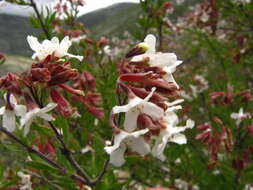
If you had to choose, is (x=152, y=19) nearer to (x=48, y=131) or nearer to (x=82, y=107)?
(x=82, y=107)

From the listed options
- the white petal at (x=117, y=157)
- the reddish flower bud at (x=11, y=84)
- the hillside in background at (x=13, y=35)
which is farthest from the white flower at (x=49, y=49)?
the hillside in background at (x=13, y=35)

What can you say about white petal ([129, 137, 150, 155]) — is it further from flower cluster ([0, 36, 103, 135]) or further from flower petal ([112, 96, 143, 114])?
flower cluster ([0, 36, 103, 135])

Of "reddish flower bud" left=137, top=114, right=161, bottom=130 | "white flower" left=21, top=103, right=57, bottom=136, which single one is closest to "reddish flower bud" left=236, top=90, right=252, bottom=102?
"reddish flower bud" left=137, top=114, right=161, bottom=130

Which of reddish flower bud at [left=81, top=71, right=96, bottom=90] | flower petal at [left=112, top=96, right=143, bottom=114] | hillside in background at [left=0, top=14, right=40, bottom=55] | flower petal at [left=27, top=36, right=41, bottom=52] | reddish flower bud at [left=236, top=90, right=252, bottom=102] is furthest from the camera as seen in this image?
hillside in background at [left=0, top=14, right=40, bottom=55]

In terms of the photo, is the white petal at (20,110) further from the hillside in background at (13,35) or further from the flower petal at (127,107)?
the hillside in background at (13,35)

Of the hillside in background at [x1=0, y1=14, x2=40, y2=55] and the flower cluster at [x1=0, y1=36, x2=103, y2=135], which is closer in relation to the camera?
the flower cluster at [x1=0, y1=36, x2=103, y2=135]

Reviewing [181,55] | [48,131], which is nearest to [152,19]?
[48,131]

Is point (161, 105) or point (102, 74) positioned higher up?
point (161, 105)

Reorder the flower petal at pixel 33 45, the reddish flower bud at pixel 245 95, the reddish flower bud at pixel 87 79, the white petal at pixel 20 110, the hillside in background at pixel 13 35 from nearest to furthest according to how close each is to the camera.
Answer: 1. the white petal at pixel 20 110
2. the flower petal at pixel 33 45
3. the reddish flower bud at pixel 87 79
4. the reddish flower bud at pixel 245 95
5. the hillside in background at pixel 13 35
